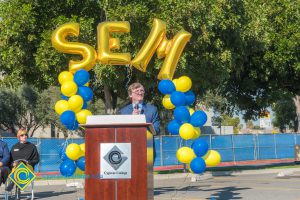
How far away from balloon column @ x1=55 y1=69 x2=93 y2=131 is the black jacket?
2.09 metres

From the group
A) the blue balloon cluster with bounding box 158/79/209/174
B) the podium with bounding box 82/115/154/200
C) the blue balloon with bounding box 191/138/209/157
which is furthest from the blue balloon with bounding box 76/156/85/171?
the podium with bounding box 82/115/154/200

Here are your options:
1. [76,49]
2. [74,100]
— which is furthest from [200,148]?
[76,49]

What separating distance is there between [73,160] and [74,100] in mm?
1057

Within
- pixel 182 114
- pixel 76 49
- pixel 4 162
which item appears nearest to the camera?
pixel 182 114

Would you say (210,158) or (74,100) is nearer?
(210,158)

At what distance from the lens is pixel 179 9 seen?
16688 millimetres

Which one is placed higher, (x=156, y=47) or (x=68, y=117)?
(x=156, y=47)

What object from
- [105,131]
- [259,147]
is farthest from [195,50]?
[259,147]

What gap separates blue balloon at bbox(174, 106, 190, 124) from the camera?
8852 millimetres

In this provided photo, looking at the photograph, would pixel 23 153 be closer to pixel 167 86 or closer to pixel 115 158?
pixel 167 86

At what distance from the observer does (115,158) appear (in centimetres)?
577

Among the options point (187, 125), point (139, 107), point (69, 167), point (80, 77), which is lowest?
point (69, 167)

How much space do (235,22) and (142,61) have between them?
9.87 m

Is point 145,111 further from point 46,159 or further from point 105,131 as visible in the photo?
point 46,159
